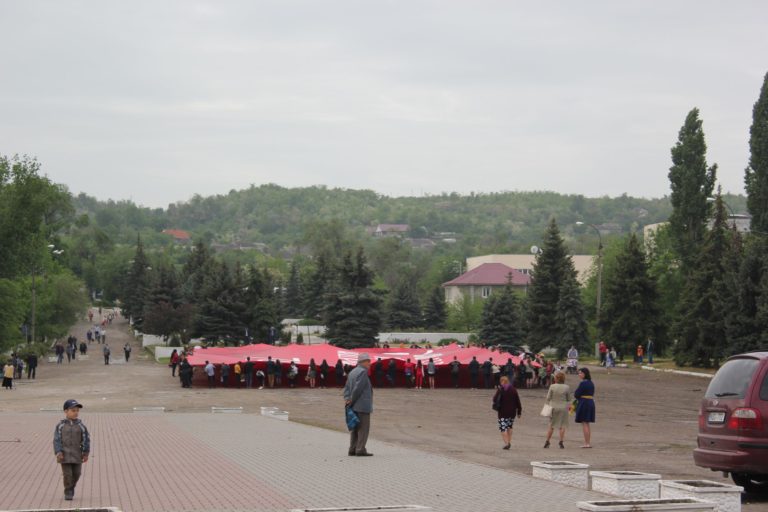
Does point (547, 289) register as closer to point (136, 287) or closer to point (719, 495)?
point (719, 495)

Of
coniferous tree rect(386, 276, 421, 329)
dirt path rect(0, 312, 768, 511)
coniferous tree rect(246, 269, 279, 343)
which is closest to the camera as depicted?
dirt path rect(0, 312, 768, 511)

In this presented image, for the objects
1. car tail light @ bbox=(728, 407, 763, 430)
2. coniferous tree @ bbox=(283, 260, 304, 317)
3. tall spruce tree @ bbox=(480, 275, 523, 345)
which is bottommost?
car tail light @ bbox=(728, 407, 763, 430)

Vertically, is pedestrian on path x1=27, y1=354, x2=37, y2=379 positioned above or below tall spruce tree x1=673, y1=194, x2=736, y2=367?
below

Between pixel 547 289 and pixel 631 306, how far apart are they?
746 centimetres

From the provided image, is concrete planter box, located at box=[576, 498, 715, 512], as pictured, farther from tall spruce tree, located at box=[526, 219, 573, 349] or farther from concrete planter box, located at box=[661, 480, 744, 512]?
tall spruce tree, located at box=[526, 219, 573, 349]

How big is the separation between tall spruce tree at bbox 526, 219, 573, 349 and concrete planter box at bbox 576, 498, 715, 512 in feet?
190

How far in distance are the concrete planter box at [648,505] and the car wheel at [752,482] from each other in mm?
3042

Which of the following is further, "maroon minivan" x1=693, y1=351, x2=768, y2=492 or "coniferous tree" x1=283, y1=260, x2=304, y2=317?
"coniferous tree" x1=283, y1=260, x2=304, y2=317

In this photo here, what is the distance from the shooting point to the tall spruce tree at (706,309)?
170 feet

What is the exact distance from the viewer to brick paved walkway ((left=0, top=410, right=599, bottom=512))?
41.0ft

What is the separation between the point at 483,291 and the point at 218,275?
72.6 m

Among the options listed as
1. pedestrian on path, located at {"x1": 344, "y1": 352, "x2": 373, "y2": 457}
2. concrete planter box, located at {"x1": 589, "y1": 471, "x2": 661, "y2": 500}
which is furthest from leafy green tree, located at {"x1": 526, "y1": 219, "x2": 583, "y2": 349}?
concrete planter box, located at {"x1": 589, "y1": 471, "x2": 661, "y2": 500}

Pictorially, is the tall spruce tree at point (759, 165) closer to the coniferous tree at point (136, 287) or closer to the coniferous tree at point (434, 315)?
the coniferous tree at point (434, 315)

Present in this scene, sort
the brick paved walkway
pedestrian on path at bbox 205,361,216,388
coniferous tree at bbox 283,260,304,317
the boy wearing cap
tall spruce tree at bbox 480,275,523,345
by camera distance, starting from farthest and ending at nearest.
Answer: coniferous tree at bbox 283,260,304,317
tall spruce tree at bbox 480,275,523,345
pedestrian on path at bbox 205,361,216,388
the boy wearing cap
the brick paved walkway
